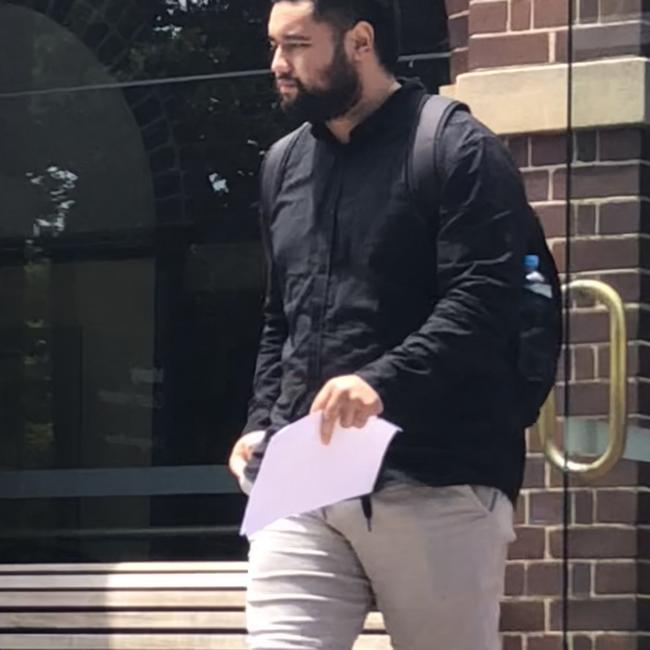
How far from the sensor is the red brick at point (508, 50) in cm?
556

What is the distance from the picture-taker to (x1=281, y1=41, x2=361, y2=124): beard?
3.52 meters

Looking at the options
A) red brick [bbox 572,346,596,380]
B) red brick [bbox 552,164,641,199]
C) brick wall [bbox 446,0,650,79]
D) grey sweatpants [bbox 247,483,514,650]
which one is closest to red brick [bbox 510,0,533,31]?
brick wall [bbox 446,0,650,79]

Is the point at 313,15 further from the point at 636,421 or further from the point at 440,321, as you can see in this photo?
the point at 636,421

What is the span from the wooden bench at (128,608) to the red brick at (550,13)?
5.67 ft

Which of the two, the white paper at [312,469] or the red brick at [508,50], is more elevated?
the red brick at [508,50]

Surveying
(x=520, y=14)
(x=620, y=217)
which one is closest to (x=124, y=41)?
(x=520, y=14)

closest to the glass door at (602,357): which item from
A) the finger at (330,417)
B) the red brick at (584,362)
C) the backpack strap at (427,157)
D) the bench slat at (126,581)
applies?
the red brick at (584,362)

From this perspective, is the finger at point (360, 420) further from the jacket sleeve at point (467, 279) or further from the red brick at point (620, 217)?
the red brick at point (620, 217)

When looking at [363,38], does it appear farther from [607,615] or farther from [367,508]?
[607,615]

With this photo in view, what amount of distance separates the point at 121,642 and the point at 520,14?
2145mm

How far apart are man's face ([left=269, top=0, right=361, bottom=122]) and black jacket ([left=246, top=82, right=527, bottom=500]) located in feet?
0.26

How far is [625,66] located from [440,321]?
211 cm

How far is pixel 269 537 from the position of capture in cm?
352

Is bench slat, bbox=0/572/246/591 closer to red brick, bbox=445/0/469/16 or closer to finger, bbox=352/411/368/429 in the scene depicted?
red brick, bbox=445/0/469/16
